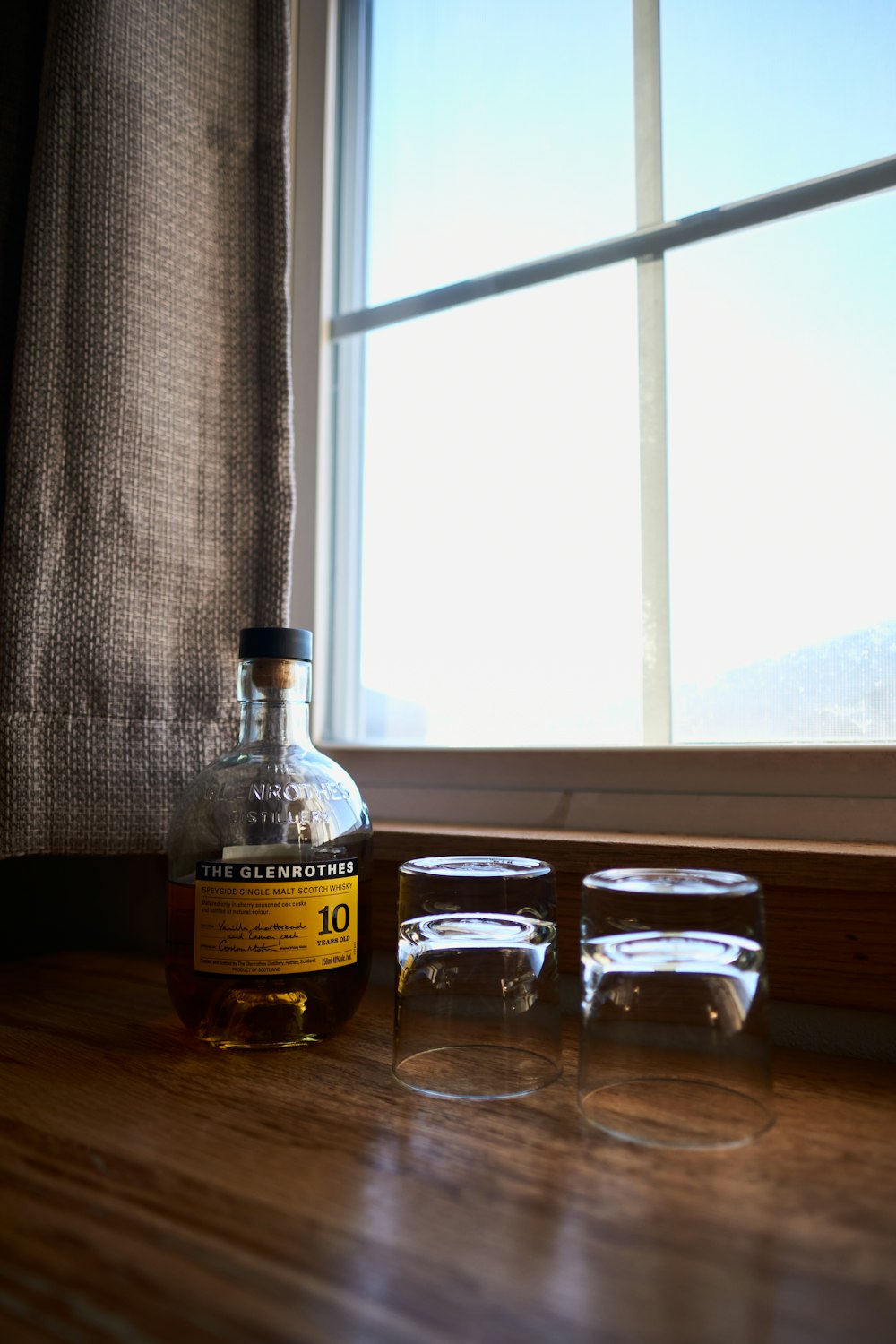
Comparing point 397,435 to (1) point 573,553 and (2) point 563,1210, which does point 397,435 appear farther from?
(2) point 563,1210

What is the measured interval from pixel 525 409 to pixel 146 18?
48 cm

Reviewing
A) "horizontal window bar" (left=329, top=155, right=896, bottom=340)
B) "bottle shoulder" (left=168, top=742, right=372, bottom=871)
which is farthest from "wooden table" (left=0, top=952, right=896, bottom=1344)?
"horizontal window bar" (left=329, top=155, right=896, bottom=340)

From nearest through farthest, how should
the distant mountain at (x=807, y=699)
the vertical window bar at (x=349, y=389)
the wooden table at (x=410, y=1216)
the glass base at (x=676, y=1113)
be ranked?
the wooden table at (x=410, y=1216) → the glass base at (x=676, y=1113) → the distant mountain at (x=807, y=699) → the vertical window bar at (x=349, y=389)

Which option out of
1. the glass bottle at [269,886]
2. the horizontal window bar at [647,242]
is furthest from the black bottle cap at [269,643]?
the horizontal window bar at [647,242]

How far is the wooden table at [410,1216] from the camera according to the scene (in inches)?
12.3

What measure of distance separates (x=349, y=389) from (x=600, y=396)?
1.04 ft

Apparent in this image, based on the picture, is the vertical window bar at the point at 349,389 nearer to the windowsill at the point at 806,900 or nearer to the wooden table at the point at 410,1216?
the windowsill at the point at 806,900

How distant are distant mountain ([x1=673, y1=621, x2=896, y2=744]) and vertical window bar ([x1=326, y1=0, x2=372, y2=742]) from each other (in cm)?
37

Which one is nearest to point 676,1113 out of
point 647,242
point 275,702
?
point 275,702

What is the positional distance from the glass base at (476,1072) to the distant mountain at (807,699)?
34cm

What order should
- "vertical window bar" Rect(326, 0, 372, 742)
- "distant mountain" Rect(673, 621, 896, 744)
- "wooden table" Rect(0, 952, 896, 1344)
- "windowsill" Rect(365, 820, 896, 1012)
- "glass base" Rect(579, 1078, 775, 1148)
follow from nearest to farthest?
1. "wooden table" Rect(0, 952, 896, 1344)
2. "glass base" Rect(579, 1078, 775, 1148)
3. "windowsill" Rect(365, 820, 896, 1012)
4. "distant mountain" Rect(673, 621, 896, 744)
5. "vertical window bar" Rect(326, 0, 372, 742)

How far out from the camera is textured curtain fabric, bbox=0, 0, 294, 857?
741 millimetres

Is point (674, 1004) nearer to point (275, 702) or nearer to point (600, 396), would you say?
point (275, 702)

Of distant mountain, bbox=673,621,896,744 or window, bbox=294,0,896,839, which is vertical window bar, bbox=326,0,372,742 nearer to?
window, bbox=294,0,896,839
